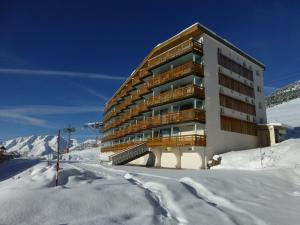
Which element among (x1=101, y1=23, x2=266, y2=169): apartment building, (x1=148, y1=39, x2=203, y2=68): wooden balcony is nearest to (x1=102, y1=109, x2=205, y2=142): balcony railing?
(x1=101, y1=23, x2=266, y2=169): apartment building

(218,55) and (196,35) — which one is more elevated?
(196,35)

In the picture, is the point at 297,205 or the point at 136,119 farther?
the point at 136,119

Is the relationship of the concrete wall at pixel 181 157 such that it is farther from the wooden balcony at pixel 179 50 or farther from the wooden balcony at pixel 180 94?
the wooden balcony at pixel 179 50

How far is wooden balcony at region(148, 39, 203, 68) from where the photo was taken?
33.6 metres

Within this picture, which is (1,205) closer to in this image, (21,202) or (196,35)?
(21,202)

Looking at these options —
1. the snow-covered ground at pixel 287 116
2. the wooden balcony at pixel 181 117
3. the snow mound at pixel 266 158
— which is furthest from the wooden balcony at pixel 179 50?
the snow-covered ground at pixel 287 116

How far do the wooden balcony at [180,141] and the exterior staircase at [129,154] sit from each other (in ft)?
12.3

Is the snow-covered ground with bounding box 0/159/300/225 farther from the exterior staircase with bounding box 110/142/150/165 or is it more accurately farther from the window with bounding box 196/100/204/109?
the exterior staircase with bounding box 110/142/150/165

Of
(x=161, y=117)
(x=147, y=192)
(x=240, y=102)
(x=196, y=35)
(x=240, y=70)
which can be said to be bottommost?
(x=147, y=192)

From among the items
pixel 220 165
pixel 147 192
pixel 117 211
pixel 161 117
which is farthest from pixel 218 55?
pixel 117 211

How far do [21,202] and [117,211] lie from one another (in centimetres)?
270

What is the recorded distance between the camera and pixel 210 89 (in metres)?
34.1

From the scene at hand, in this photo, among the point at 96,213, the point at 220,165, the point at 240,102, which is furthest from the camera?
the point at 240,102

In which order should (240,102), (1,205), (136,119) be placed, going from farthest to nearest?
(136,119) < (240,102) < (1,205)
